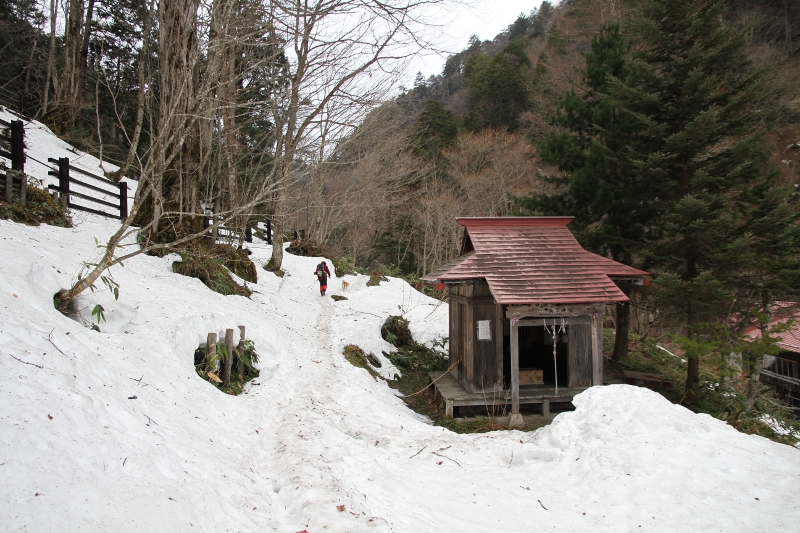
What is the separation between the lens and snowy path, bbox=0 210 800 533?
2889 mm

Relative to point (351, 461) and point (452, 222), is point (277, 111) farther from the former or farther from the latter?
point (452, 222)

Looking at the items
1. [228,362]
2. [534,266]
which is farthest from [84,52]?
[534,266]

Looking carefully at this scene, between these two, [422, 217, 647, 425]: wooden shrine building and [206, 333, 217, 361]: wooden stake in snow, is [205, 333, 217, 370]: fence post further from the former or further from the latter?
[422, 217, 647, 425]: wooden shrine building

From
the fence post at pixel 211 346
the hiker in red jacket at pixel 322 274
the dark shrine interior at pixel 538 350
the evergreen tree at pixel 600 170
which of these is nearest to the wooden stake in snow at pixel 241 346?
the fence post at pixel 211 346

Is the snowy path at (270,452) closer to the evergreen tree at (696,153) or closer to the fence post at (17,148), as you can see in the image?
the fence post at (17,148)

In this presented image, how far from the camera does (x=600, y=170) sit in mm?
12500

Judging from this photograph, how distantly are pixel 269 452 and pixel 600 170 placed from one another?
11994 millimetres

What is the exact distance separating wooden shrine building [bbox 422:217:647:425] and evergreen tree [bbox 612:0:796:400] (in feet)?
5.80

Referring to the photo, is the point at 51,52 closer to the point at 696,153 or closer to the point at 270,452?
the point at 270,452

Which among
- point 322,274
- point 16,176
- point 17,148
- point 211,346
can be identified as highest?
point 17,148

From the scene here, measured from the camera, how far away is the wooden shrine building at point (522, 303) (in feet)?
27.6

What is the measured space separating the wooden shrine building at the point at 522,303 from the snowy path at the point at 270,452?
220 centimetres

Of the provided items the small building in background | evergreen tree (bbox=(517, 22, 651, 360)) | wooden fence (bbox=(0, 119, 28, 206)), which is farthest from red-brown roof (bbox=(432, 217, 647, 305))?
the small building in background

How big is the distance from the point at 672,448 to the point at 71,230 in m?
10.9
